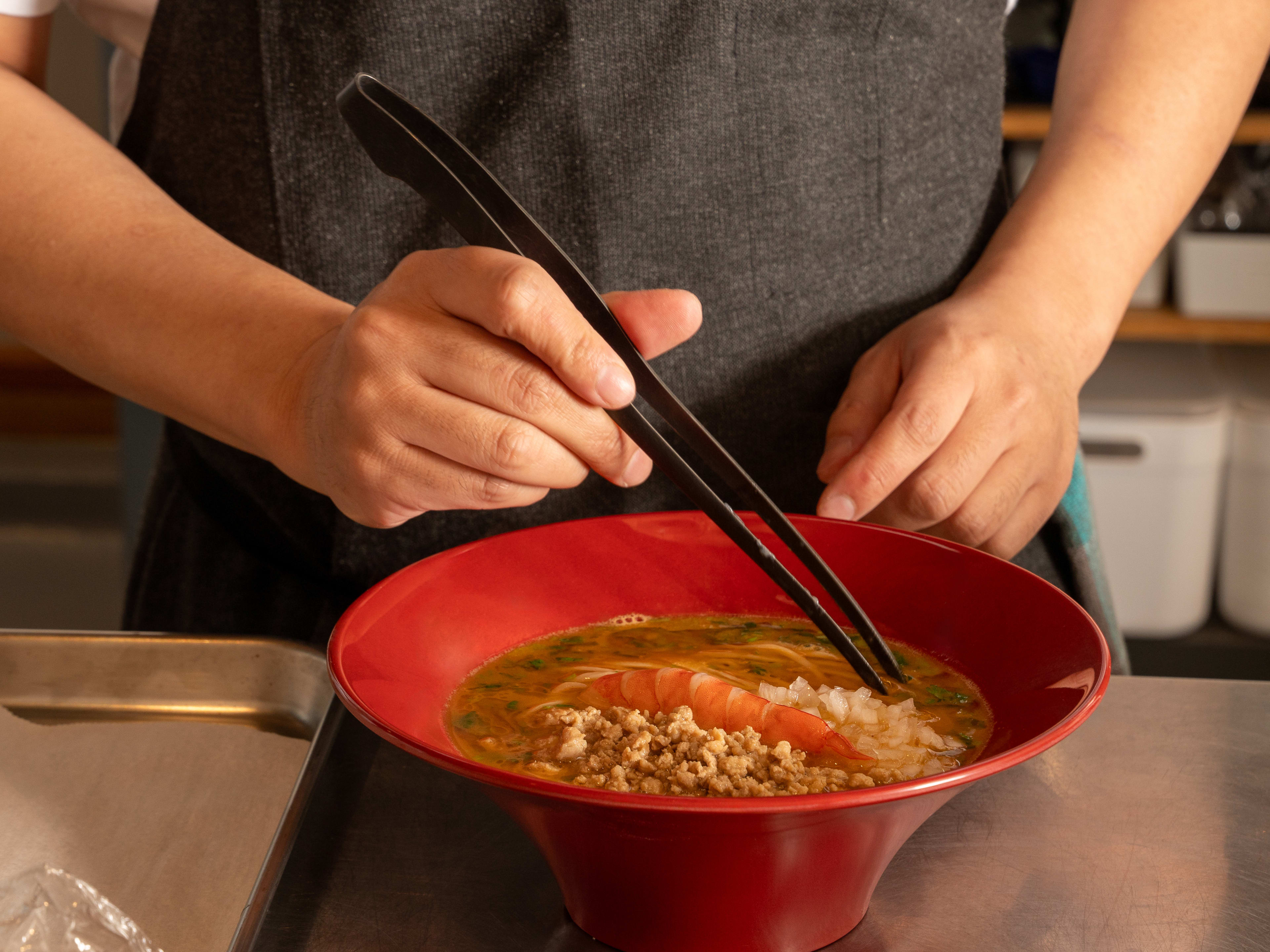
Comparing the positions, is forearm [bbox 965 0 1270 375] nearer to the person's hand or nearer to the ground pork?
the person's hand

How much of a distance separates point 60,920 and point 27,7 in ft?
2.77

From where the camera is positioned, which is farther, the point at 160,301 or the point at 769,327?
the point at 769,327

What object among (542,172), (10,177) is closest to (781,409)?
(542,172)

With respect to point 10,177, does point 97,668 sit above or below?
below

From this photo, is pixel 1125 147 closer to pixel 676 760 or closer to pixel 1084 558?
pixel 1084 558

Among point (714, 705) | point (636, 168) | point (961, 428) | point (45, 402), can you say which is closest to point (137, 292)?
point (636, 168)

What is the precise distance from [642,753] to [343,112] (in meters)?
0.42

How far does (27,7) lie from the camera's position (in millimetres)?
1046

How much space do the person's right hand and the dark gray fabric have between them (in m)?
0.31

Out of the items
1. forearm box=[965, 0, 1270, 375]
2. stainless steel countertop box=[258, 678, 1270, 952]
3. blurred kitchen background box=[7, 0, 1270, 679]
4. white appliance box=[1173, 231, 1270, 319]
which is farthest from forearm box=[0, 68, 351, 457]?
white appliance box=[1173, 231, 1270, 319]

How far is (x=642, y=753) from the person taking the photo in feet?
2.12

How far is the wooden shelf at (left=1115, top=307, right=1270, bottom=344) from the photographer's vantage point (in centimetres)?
270

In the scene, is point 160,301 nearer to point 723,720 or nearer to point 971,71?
point 723,720

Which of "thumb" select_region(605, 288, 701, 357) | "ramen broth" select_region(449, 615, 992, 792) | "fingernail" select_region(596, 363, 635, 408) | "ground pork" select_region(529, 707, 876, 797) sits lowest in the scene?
"ramen broth" select_region(449, 615, 992, 792)
